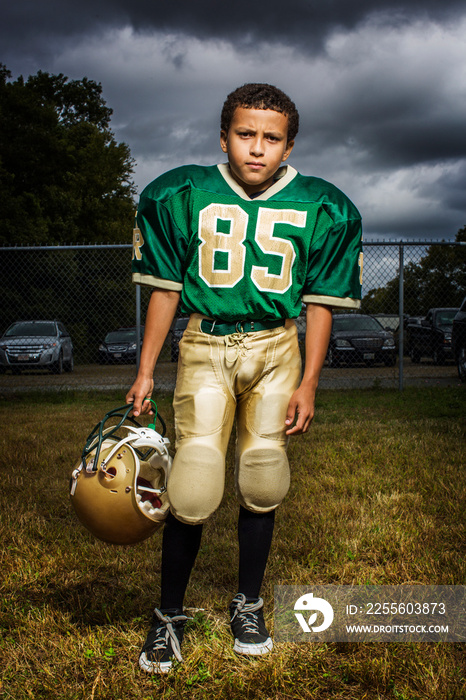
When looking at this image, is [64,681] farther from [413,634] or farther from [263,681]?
[413,634]

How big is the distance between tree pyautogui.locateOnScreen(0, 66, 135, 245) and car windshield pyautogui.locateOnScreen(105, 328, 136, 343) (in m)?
5.25

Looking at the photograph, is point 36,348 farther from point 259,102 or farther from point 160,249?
point 259,102

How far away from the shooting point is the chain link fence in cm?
1026

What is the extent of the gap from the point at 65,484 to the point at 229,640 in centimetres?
229

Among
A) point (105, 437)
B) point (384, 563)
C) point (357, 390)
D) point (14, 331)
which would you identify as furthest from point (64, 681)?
point (14, 331)

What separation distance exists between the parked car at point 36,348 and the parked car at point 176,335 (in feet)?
8.19

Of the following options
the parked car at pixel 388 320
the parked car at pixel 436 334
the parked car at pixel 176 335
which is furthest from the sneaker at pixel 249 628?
the parked car at pixel 436 334

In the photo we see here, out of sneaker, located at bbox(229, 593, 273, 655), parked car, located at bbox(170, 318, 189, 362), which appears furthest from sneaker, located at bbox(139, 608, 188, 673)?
parked car, located at bbox(170, 318, 189, 362)

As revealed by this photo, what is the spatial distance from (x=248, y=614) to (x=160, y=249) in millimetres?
1352

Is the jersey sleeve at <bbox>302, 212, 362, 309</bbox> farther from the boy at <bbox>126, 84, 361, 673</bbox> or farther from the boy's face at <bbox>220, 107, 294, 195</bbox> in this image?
the boy's face at <bbox>220, 107, 294, 195</bbox>

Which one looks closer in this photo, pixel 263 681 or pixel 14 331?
pixel 263 681

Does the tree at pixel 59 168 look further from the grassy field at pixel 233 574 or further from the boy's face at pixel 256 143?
the boy's face at pixel 256 143

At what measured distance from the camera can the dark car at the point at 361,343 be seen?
10.7 m

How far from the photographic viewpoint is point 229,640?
222 cm
